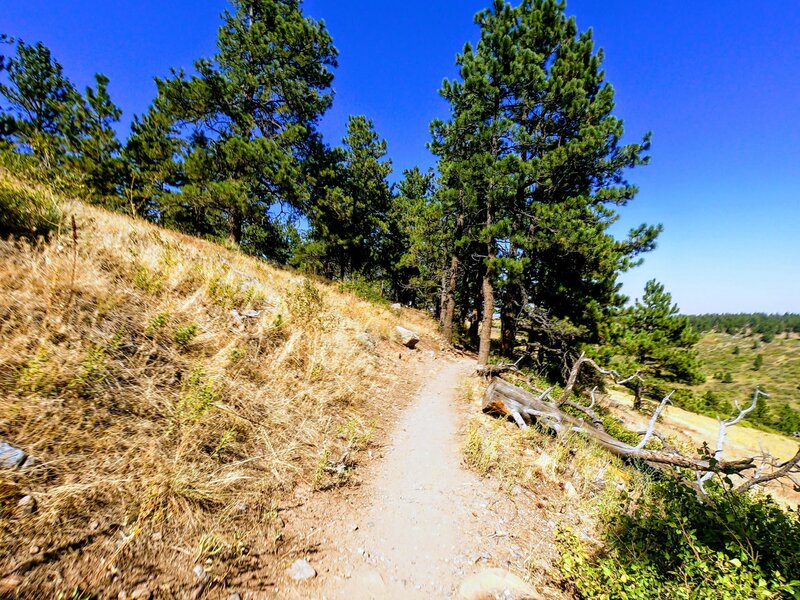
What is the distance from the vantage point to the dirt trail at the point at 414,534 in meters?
2.93

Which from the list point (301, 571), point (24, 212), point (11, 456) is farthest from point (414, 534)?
point (24, 212)

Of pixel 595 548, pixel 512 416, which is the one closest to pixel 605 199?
pixel 512 416

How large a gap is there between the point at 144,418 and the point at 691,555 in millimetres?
5682

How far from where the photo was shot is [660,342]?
15578mm

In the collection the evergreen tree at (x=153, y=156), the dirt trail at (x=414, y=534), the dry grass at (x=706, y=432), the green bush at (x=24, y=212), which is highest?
the evergreen tree at (x=153, y=156)

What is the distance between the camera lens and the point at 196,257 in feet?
22.9

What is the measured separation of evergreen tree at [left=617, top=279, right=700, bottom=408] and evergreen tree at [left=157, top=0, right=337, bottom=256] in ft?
54.2

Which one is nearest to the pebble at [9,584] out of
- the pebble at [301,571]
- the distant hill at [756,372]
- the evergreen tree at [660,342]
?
the pebble at [301,571]

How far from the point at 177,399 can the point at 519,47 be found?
1484 cm

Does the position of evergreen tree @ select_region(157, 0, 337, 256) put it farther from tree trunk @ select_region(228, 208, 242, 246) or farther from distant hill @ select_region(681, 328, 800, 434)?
distant hill @ select_region(681, 328, 800, 434)

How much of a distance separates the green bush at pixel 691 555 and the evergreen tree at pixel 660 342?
37.4 feet

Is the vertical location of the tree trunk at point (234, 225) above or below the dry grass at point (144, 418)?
above

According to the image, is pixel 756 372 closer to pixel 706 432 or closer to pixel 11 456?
pixel 706 432

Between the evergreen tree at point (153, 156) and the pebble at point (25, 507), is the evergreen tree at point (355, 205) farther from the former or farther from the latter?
the pebble at point (25, 507)
